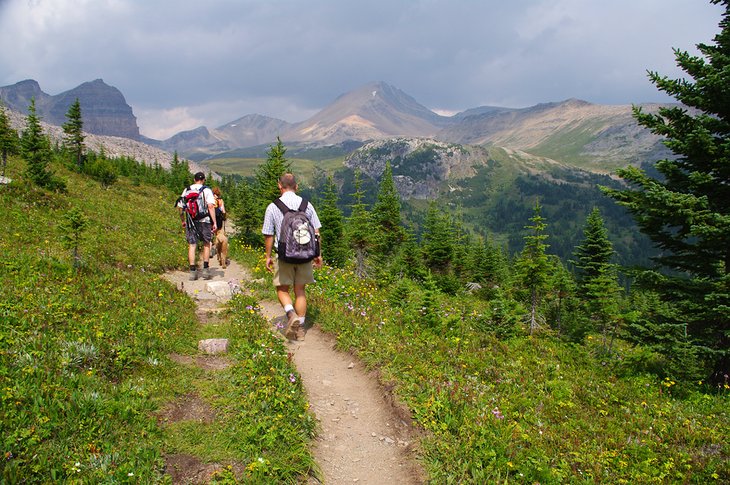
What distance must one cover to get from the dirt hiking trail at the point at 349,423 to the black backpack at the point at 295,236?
2.08 m

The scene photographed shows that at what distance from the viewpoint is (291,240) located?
8094 millimetres

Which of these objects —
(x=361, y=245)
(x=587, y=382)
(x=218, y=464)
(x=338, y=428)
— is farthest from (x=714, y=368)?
(x=361, y=245)

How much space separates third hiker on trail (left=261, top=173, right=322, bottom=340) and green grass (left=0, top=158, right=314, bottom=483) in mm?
1120

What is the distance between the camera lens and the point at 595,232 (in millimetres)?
33219

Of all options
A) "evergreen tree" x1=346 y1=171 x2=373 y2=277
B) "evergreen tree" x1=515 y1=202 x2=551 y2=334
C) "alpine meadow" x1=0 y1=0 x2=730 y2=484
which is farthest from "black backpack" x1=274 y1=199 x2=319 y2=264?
"evergreen tree" x1=346 y1=171 x2=373 y2=277

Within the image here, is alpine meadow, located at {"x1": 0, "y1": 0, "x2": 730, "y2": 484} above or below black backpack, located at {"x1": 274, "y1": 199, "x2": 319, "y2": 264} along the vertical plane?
below

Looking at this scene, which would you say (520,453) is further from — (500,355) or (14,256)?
(14,256)

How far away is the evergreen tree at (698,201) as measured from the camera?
31.7 feet

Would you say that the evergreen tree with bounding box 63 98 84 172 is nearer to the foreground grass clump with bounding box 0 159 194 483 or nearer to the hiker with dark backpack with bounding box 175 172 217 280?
the foreground grass clump with bounding box 0 159 194 483

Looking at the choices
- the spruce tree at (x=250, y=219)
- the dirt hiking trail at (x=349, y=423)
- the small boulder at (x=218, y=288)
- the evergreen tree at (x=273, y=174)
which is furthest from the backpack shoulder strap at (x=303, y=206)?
the evergreen tree at (x=273, y=174)

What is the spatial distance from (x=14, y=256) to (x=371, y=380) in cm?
910

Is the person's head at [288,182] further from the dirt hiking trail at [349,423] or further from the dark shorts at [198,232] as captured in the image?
the dark shorts at [198,232]

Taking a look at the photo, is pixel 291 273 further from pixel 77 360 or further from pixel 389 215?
pixel 389 215

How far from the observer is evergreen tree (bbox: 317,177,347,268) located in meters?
31.2
